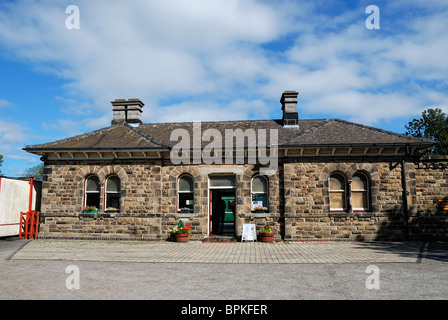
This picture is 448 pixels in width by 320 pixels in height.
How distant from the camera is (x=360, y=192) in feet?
45.0

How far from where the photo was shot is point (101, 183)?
1443 centimetres

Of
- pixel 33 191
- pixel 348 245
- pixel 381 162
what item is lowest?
pixel 348 245

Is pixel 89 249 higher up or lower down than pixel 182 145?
lower down

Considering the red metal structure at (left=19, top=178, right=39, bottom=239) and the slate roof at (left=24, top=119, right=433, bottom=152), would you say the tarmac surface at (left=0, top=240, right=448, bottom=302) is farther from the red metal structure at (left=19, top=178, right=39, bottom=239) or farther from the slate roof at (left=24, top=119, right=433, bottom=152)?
the slate roof at (left=24, top=119, right=433, bottom=152)

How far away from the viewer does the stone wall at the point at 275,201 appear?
13312 mm

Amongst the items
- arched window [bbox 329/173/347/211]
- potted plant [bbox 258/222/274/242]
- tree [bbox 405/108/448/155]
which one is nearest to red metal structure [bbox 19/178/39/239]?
potted plant [bbox 258/222/274/242]

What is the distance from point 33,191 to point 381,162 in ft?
50.9

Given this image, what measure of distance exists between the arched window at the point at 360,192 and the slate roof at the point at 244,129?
1537 millimetres

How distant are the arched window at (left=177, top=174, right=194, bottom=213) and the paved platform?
1.66 metres

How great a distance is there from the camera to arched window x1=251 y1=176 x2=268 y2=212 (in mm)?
13953

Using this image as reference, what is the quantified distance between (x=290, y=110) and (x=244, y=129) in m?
2.53
